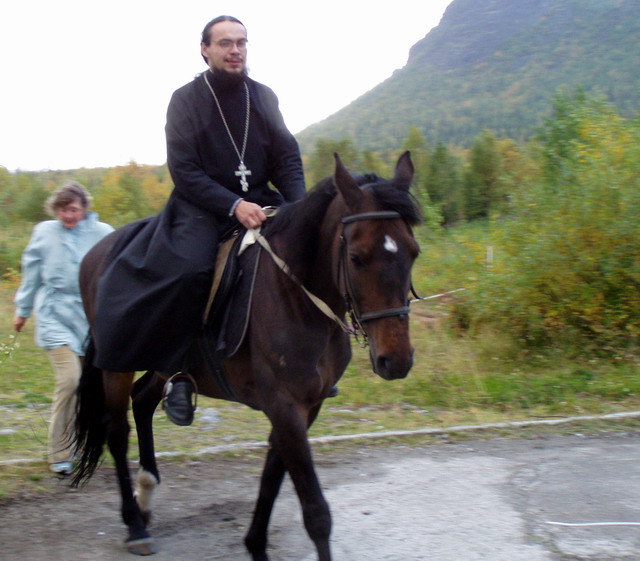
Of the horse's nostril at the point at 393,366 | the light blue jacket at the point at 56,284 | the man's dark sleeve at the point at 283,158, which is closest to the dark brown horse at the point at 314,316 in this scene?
the horse's nostril at the point at 393,366

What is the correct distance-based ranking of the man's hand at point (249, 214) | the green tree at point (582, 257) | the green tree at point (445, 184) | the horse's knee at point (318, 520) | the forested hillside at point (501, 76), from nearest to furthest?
the horse's knee at point (318, 520)
the man's hand at point (249, 214)
the green tree at point (582, 257)
the green tree at point (445, 184)
the forested hillside at point (501, 76)

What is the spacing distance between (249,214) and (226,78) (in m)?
0.88

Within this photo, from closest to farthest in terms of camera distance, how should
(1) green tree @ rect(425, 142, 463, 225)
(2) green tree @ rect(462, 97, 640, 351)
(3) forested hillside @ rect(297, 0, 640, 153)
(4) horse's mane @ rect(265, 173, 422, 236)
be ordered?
1. (4) horse's mane @ rect(265, 173, 422, 236)
2. (2) green tree @ rect(462, 97, 640, 351)
3. (1) green tree @ rect(425, 142, 463, 225)
4. (3) forested hillside @ rect(297, 0, 640, 153)

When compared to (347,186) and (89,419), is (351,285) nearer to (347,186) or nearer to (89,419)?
(347,186)

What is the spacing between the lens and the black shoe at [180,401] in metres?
4.24

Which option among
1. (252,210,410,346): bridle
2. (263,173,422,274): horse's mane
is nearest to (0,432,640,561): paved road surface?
(252,210,410,346): bridle

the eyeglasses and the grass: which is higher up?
the eyeglasses

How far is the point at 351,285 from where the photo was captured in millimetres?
3354

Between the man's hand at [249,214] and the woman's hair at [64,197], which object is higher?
the woman's hair at [64,197]

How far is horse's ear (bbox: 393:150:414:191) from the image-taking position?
357 cm

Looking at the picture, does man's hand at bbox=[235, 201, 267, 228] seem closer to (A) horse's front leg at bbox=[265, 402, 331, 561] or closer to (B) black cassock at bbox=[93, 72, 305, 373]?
(B) black cassock at bbox=[93, 72, 305, 373]

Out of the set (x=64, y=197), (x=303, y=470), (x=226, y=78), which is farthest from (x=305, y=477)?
(x=64, y=197)

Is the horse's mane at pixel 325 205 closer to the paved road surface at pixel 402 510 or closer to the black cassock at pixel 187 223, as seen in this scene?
the black cassock at pixel 187 223

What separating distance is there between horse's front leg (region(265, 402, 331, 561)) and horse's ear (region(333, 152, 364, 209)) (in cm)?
108
